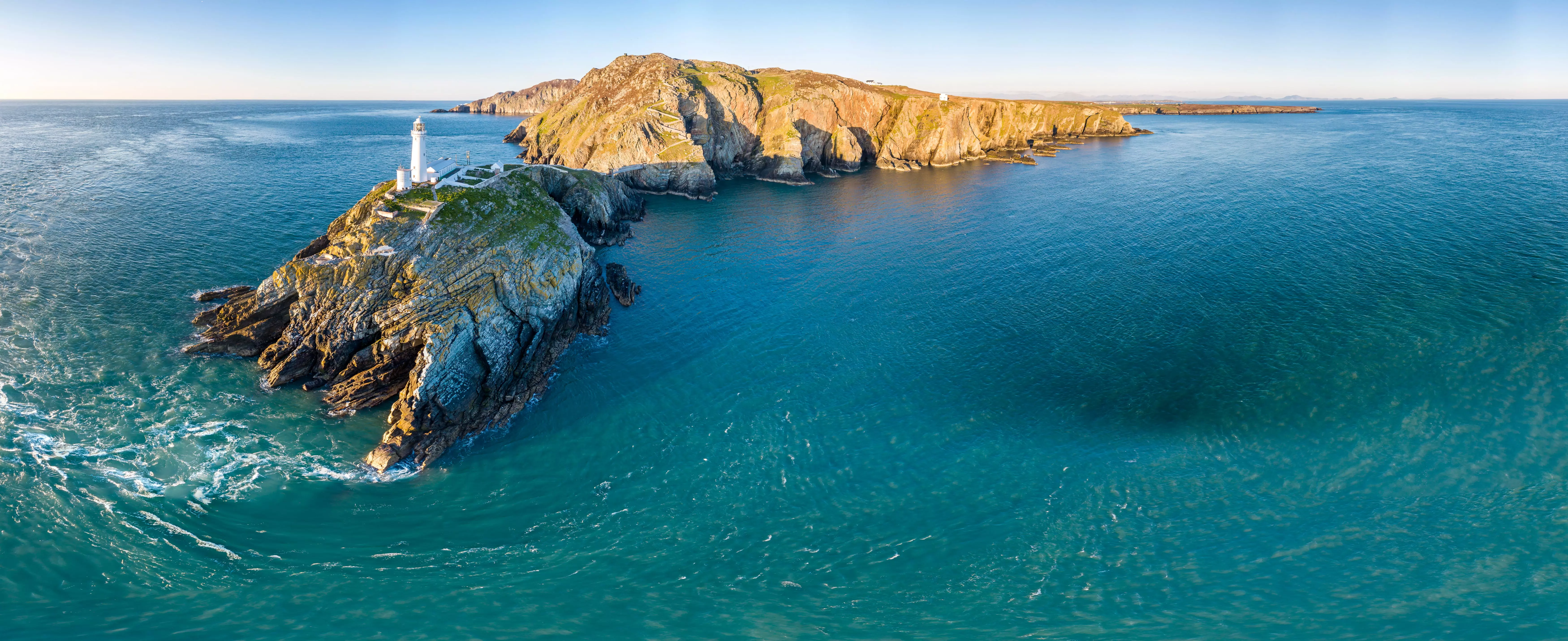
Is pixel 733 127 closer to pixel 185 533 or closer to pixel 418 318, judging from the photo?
pixel 418 318

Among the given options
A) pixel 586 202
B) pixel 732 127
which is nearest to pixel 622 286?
pixel 586 202

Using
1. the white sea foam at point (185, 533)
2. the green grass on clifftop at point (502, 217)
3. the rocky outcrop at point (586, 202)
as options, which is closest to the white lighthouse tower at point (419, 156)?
the green grass on clifftop at point (502, 217)

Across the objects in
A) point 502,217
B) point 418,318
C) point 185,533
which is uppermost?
point 502,217

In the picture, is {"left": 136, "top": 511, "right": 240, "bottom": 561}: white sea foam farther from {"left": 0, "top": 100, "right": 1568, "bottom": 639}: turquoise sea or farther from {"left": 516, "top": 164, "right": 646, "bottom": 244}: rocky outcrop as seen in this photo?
{"left": 516, "top": 164, "right": 646, "bottom": 244}: rocky outcrop

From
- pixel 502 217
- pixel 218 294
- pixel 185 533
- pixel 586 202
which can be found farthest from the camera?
pixel 586 202

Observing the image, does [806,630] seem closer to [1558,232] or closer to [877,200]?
[877,200]

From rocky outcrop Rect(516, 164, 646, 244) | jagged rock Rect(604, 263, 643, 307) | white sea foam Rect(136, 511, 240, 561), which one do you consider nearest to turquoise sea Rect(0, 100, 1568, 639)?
white sea foam Rect(136, 511, 240, 561)

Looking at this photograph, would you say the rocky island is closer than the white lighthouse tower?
Yes
